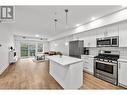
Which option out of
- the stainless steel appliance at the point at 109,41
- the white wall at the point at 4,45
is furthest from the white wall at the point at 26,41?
the stainless steel appliance at the point at 109,41

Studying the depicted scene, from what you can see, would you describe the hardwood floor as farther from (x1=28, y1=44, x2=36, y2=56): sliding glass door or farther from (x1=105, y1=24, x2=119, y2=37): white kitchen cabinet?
(x1=28, y1=44, x2=36, y2=56): sliding glass door

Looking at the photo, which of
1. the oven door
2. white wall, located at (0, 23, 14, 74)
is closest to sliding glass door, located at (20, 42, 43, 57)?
white wall, located at (0, 23, 14, 74)

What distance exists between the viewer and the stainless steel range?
3.50 m

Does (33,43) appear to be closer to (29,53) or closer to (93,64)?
(29,53)

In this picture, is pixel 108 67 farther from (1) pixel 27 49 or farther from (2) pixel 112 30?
(1) pixel 27 49

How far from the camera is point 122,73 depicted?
3242mm

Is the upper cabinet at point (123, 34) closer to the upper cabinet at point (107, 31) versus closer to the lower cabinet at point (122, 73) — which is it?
the upper cabinet at point (107, 31)

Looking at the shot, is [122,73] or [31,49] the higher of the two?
[31,49]

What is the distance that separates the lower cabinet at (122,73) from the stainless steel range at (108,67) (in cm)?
11

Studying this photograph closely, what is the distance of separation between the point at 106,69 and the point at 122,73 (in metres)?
0.65

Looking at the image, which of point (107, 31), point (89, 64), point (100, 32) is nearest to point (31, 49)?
point (89, 64)

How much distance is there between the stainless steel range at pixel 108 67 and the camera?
350 cm
